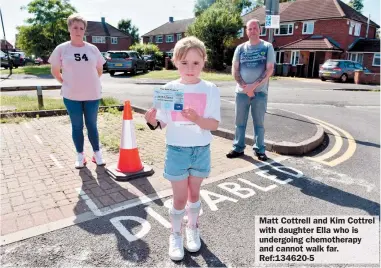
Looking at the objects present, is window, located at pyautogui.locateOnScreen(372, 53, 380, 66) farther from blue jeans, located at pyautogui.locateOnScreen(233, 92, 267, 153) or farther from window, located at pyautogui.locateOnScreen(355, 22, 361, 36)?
blue jeans, located at pyautogui.locateOnScreen(233, 92, 267, 153)

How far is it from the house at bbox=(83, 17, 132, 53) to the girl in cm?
5457

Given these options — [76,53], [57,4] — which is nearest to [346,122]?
[76,53]

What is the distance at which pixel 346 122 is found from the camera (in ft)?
27.0

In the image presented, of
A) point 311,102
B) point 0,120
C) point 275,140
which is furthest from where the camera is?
point 311,102

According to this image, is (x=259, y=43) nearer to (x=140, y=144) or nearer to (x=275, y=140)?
(x=275, y=140)

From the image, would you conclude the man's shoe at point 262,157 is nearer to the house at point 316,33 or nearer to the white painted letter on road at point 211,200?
the white painted letter on road at point 211,200

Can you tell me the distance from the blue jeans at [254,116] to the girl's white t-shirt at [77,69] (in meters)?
2.24

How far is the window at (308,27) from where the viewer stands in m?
30.7

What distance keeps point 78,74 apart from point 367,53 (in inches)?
1270

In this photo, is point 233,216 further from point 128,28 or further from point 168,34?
point 128,28

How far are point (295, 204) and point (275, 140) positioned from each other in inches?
93.2

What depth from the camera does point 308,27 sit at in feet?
102

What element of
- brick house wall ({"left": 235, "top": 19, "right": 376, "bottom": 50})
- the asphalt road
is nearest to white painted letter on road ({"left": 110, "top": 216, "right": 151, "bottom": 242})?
the asphalt road

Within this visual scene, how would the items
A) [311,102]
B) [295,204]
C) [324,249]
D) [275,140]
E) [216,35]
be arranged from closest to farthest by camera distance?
[324,249], [295,204], [275,140], [311,102], [216,35]
